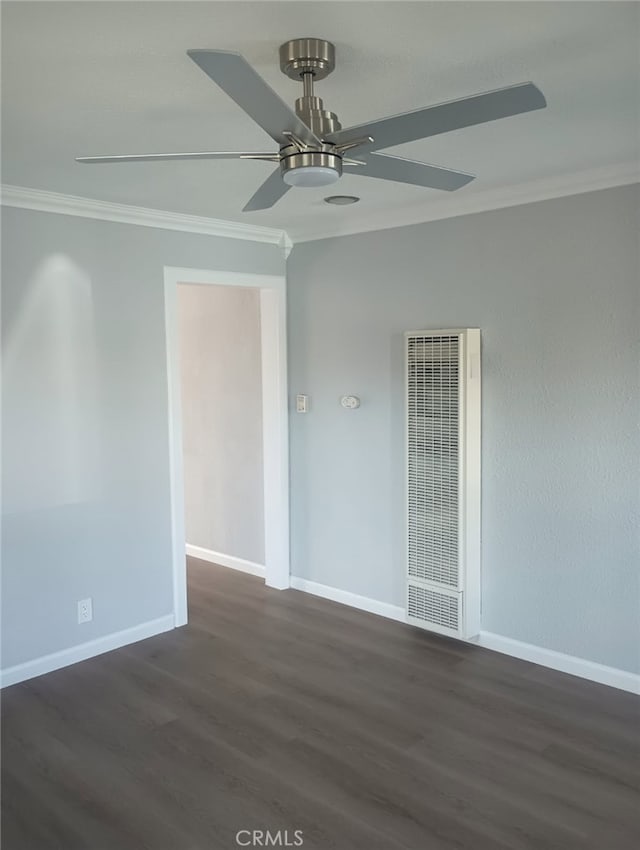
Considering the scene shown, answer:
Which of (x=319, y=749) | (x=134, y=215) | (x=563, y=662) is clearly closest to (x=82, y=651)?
(x=319, y=749)

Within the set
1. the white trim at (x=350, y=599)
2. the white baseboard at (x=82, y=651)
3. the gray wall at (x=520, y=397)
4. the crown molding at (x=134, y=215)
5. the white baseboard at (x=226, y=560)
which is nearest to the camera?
the gray wall at (x=520, y=397)

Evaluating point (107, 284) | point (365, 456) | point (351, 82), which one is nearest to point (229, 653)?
point (365, 456)

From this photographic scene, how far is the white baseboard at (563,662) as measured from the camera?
10.9ft

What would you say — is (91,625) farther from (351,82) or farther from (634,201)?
(634,201)

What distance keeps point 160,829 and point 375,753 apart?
35.5 inches

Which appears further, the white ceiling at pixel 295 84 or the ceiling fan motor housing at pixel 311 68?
the ceiling fan motor housing at pixel 311 68

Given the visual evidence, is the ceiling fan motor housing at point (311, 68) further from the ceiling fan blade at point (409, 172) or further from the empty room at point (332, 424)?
the ceiling fan blade at point (409, 172)

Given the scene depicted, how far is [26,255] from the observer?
11.2ft

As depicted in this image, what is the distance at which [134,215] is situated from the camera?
12.4 feet

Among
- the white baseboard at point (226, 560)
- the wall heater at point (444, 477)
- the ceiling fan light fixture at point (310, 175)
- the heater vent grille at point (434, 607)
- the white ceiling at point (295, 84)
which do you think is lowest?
the white baseboard at point (226, 560)

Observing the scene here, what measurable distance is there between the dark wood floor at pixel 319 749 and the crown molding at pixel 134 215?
7.80 ft

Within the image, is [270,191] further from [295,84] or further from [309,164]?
[309,164]

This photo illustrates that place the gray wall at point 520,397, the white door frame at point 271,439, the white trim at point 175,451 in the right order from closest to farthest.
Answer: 1. the gray wall at point 520,397
2. the white trim at point 175,451
3. the white door frame at point 271,439

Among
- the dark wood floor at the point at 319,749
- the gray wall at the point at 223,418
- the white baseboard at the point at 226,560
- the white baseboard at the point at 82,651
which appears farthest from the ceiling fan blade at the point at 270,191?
the white baseboard at the point at 226,560
